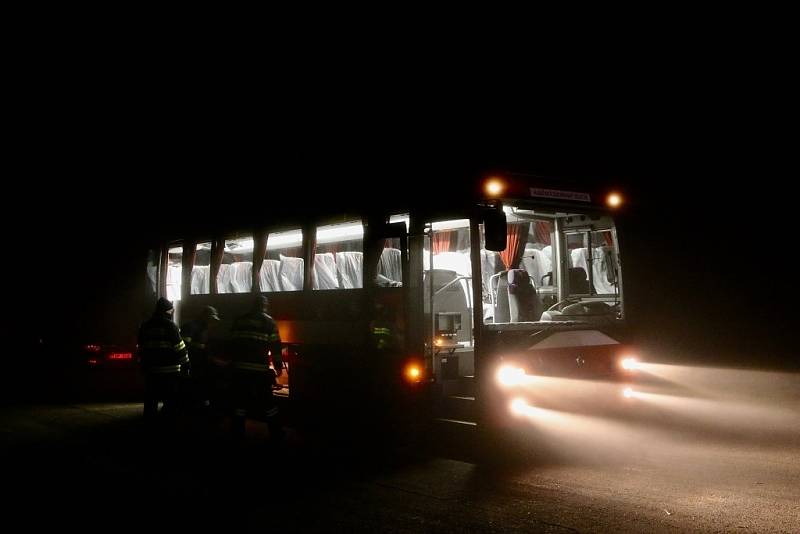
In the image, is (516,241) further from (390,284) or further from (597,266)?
(390,284)

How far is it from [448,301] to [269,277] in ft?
9.75

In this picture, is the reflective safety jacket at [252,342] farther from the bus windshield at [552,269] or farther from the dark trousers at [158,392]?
the bus windshield at [552,269]

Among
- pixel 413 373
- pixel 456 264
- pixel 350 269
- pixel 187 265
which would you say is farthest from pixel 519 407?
pixel 187 265

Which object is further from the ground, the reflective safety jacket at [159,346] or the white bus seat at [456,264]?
the white bus seat at [456,264]

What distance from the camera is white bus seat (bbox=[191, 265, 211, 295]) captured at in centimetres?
1130

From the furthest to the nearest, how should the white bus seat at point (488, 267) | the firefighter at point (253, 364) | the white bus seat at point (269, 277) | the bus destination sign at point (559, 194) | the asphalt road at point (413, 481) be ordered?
the white bus seat at point (269, 277) < the white bus seat at point (488, 267) < the firefighter at point (253, 364) < the bus destination sign at point (559, 194) < the asphalt road at point (413, 481)

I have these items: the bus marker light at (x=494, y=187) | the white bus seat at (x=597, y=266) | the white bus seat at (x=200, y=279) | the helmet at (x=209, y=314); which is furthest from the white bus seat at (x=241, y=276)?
the white bus seat at (x=597, y=266)

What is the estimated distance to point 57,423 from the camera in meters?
10.3

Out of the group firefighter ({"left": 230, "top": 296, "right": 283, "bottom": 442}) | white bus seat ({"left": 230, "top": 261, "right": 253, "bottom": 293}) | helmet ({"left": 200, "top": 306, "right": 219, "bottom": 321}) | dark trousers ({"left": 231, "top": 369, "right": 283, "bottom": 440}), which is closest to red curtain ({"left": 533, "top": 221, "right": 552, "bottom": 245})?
firefighter ({"left": 230, "top": 296, "right": 283, "bottom": 442})

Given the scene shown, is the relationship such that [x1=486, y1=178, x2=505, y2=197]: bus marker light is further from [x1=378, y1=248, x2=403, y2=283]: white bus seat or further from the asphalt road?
the asphalt road

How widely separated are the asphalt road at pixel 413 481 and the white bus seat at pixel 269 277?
2.01 metres

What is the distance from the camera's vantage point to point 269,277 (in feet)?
33.0

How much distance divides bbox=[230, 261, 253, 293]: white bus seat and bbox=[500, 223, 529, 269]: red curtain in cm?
384

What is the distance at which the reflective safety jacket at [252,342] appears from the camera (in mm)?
8719
